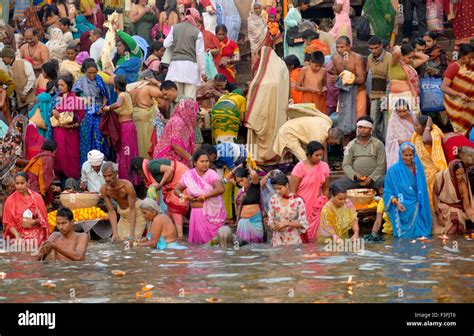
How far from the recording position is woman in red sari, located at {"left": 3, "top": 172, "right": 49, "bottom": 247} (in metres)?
16.1

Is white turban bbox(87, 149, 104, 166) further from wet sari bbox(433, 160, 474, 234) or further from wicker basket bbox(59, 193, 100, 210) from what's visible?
wet sari bbox(433, 160, 474, 234)

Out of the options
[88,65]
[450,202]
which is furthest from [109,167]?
[450,202]

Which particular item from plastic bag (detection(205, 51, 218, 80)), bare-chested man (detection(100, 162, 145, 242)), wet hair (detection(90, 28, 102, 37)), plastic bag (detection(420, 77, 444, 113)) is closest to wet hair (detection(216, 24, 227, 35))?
plastic bag (detection(205, 51, 218, 80))

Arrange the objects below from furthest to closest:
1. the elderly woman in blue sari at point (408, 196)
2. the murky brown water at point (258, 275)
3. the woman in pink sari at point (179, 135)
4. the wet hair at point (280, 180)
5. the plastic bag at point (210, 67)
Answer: the plastic bag at point (210, 67)
the woman in pink sari at point (179, 135)
the elderly woman in blue sari at point (408, 196)
the wet hair at point (280, 180)
the murky brown water at point (258, 275)

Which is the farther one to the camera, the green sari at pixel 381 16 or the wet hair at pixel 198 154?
the green sari at pixel 381 16

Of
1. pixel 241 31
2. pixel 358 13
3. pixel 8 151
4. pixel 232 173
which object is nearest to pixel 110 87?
pixel 8 151

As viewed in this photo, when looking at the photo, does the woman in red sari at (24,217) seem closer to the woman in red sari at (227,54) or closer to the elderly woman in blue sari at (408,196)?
the elderly woman in blue sari at (408,196)

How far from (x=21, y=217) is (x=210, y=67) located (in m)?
5.02

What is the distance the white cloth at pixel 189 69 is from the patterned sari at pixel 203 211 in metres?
2.80

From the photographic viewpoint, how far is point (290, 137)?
1747cm

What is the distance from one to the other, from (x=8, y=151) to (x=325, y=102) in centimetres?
430

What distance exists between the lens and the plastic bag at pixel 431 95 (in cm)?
1812

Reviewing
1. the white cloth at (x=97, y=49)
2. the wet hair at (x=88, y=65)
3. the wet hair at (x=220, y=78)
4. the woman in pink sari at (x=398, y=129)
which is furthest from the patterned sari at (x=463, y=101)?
the white cloth at (x=97, y=49)

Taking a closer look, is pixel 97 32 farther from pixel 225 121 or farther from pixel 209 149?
pixel 209 149
